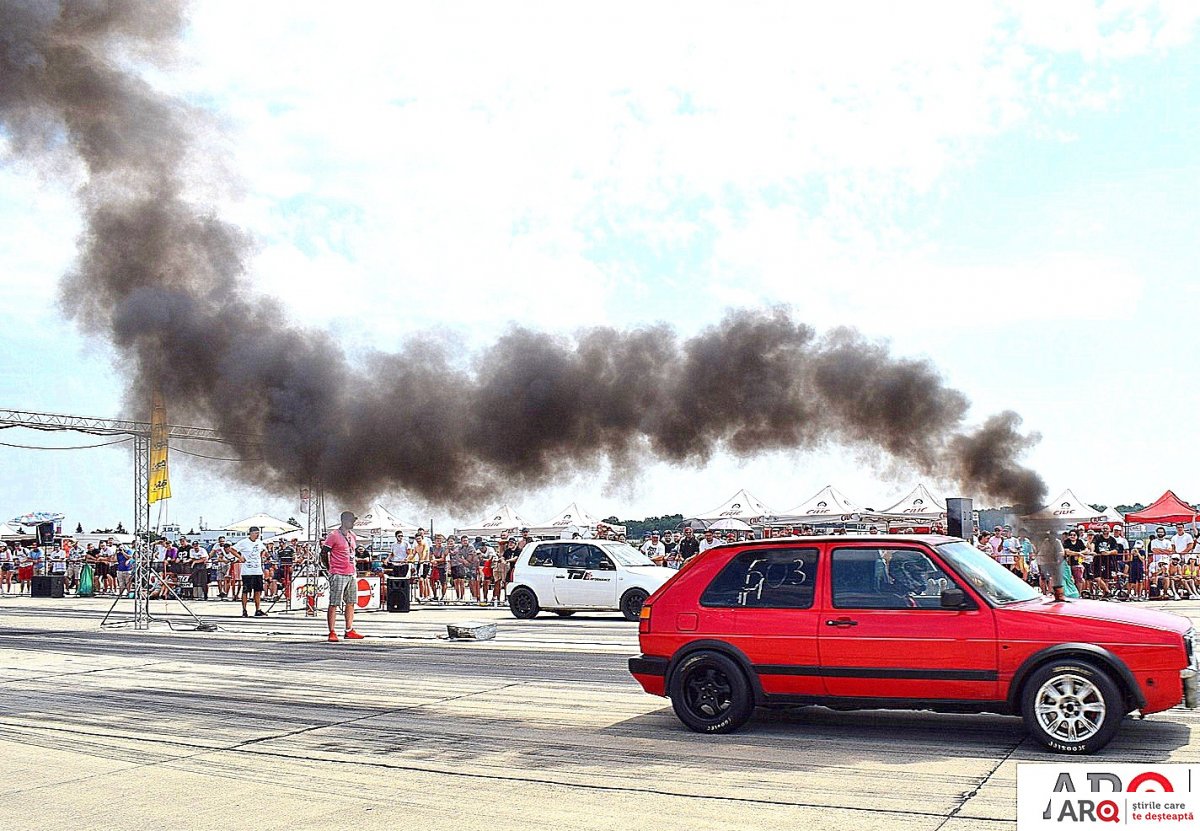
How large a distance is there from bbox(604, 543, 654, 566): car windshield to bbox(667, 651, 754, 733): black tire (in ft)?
36.5

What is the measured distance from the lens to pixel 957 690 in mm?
6883

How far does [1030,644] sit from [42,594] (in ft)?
105

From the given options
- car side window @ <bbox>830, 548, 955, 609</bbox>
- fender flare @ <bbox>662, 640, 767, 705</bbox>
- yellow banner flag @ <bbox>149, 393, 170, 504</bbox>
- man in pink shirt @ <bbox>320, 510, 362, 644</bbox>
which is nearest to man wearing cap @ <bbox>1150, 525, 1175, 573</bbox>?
man in pink shirt @ <bbox>320, 510, 362, 644</bbox>

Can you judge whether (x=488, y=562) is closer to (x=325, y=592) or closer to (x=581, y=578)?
(x=325, y=592)

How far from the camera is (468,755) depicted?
712cm

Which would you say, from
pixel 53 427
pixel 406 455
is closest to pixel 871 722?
pixel 406 455

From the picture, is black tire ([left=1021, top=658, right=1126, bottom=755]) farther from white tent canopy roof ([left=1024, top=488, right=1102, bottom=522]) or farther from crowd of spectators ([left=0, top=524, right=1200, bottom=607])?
white tent canopy roof ([left=1024, top=488, right=1102, bottom=522])

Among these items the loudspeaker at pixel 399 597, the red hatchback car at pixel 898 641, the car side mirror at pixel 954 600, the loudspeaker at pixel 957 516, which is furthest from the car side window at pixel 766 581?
the loudspeaker at pixel 399 597

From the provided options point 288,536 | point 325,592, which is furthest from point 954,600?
point 288,536

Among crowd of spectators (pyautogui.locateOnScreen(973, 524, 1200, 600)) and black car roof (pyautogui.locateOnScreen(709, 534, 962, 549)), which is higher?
black car roof (pyautogui.locateOnScreen(709, 534, 962, 549))

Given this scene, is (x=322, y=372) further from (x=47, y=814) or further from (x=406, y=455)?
(x=47, y=814)

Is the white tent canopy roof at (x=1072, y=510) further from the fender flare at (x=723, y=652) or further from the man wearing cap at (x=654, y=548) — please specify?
the fender flare at (x=723, y=652)

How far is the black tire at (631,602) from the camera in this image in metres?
18.3

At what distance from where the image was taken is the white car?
1850 cm
